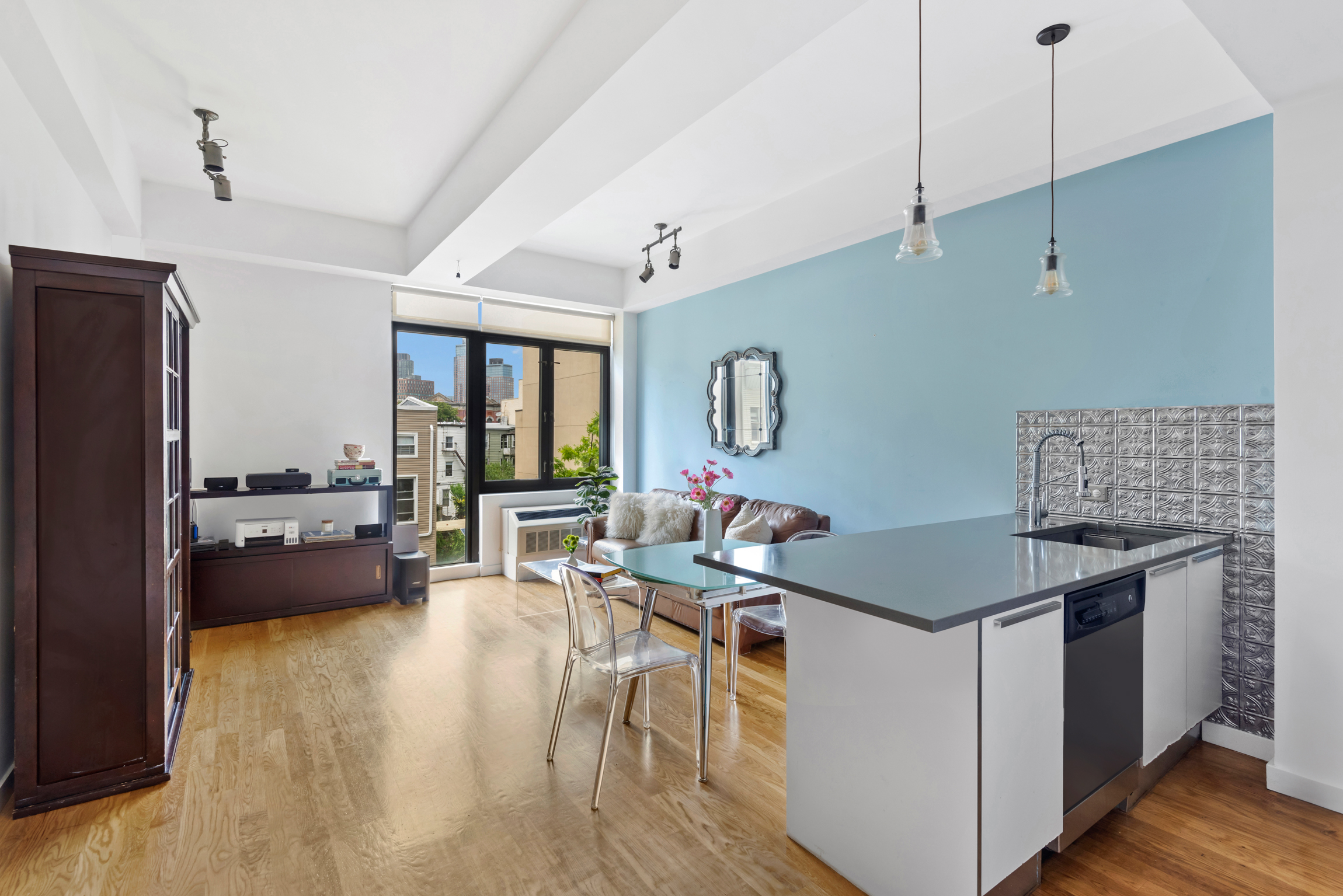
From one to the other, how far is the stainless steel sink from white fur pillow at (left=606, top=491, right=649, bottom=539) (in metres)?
3.04

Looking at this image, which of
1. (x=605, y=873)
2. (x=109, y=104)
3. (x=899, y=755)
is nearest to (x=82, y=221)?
(x=109, y=104)

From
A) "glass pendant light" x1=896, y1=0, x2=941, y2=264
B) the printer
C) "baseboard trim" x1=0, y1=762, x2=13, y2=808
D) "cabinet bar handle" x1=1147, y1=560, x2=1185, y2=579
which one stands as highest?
"glass pendant light" x1=896, y1=0, x2=941, y2=264

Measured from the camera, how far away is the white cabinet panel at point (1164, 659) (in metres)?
2.13

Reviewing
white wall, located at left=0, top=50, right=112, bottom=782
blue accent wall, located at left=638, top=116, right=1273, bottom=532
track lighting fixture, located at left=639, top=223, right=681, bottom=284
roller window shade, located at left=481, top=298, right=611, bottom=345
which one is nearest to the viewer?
white wall, located at left=0, top=50, right=112, bottom=782

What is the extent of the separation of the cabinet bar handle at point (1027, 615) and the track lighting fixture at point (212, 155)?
385 cm

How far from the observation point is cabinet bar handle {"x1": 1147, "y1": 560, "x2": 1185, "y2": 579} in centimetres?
213

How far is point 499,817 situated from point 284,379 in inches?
155

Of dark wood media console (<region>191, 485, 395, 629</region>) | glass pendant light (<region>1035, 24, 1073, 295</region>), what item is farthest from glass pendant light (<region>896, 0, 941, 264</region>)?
dark wood media console (<region>191, 485, 395, 629</region>)

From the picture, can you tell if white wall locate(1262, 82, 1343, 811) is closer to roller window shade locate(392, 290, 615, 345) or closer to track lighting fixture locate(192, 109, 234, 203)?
track lighting fixture locate(192, 109, 234, 203)

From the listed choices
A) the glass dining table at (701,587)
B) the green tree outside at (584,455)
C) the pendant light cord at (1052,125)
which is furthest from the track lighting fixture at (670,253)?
the glass dining table at (701,587)

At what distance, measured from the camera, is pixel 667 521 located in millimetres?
4906

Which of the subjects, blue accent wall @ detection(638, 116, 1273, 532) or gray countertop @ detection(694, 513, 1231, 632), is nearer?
gray countertop @ detection(694, 513, 1231, 632)

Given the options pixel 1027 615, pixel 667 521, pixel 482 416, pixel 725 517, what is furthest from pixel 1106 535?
pixel 482 416

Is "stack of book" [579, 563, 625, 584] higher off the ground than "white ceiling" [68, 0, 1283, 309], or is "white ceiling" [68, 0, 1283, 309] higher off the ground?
"white ceiling" [68, 0, 1283, 309]
